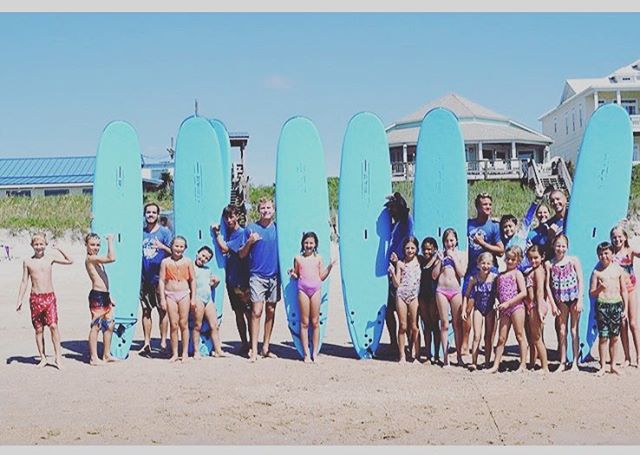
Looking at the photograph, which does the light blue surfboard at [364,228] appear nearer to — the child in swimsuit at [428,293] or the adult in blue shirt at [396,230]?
the adult in blue shirt at [396,230]

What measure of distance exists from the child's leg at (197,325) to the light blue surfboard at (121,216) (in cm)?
65

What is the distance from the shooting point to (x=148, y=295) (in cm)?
735

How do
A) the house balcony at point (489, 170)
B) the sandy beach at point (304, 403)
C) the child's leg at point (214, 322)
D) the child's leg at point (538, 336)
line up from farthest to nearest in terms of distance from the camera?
the house balcony at point (489, 170), the child's leg at point (214, 322), the child's leg at point (538, 336), the sandy beach at point (304, 403)

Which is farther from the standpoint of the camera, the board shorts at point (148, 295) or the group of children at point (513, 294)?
the board shorts at point (148, 295)

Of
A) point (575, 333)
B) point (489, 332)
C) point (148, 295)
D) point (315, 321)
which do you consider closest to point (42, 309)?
point (148, 295)

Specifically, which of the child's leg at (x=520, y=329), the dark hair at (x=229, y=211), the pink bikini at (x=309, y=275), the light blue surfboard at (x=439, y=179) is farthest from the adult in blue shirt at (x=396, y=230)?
the dark hair at (x=229, y=211)

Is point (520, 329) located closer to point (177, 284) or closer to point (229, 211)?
point (229, 211)

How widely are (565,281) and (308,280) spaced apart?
218cm

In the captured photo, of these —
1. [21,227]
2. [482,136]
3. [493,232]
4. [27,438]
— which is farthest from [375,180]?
[482,136]

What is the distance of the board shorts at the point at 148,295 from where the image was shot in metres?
7.30

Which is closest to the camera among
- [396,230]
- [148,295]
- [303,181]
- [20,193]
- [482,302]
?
[482,302]

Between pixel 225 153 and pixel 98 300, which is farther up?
pixel 225 153

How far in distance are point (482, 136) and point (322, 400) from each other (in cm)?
2686

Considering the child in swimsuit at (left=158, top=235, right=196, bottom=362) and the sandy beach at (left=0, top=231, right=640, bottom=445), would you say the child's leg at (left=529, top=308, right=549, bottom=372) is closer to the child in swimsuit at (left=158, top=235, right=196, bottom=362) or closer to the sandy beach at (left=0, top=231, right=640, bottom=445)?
the sandy beach at (left=0, top=231, right=640, bottom=445)
